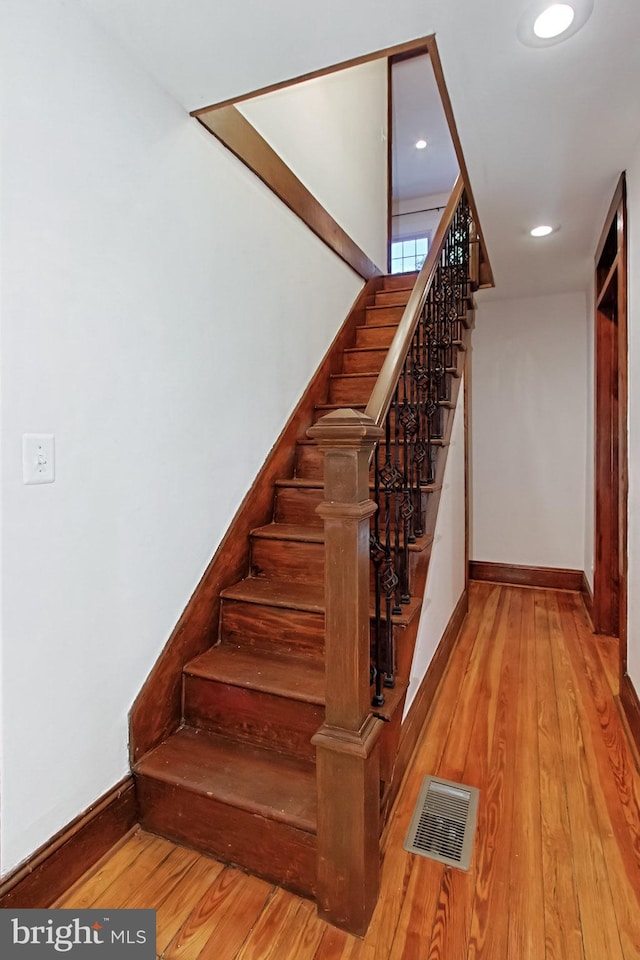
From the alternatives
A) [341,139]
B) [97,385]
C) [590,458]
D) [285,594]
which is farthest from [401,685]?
[341,139]

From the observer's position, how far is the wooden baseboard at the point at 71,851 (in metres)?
1.26

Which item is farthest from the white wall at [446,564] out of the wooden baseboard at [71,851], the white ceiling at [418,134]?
the white ceiling at [418,134]

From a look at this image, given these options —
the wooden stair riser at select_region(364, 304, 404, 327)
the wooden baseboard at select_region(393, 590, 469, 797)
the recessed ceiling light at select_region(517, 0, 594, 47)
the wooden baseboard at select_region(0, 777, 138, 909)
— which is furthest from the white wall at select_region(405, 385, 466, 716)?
the recessed ceiling light at select_region(517, 0, 594, 47)

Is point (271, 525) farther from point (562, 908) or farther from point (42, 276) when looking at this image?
point (562, 908)

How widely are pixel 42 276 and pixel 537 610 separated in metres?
3.55

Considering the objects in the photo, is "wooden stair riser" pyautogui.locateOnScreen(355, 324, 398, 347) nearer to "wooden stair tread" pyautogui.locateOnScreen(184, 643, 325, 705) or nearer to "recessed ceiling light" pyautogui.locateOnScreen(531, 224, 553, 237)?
"recessed ceiling light" pyautogui.locateOnScreen(531, 224, 553, 237)

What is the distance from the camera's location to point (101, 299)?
1.47 metres

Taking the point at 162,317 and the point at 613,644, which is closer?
the point at 162,317

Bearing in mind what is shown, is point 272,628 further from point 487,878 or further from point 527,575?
point 527,575

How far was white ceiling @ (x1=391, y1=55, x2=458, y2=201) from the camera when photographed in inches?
181

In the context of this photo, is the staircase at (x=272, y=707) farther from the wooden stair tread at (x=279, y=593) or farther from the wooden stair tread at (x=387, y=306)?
the wooden stair tread at (x=387, y=306)

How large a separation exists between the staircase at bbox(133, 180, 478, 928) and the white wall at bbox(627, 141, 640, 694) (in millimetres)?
790

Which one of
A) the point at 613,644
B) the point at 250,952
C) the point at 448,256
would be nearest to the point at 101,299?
the point at 250,952

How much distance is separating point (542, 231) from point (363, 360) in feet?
3.98
